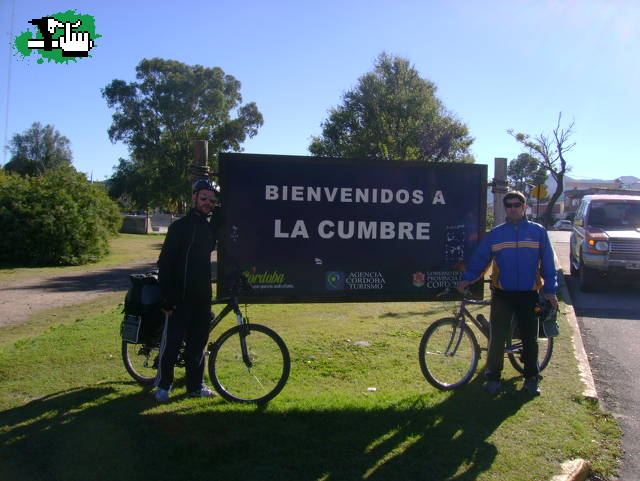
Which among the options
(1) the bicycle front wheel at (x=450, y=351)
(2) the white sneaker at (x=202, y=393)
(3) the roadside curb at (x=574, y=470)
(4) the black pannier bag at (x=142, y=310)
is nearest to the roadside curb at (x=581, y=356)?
(1) the bicycle front wheel at (x=450, y=351)

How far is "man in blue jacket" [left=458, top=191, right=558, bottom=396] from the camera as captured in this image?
514cm

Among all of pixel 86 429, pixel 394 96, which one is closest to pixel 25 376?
pixel 86 429

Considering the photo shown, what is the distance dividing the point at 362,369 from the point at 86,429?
2875 mm

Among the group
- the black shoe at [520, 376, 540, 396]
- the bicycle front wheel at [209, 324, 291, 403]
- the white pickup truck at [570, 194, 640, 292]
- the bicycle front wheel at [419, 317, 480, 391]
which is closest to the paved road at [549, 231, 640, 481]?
the white pickup truck at [570, 194, 640, 292]

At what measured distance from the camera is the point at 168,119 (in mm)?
50562

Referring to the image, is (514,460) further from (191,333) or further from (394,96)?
(394,96)

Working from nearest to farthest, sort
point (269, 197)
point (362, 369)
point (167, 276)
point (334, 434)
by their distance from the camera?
point (334, 434)
point (167, 276)
point (269, 197)
point (362, 369)

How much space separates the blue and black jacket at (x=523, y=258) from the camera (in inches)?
202

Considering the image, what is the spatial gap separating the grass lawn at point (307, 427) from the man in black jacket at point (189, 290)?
0.28 meters

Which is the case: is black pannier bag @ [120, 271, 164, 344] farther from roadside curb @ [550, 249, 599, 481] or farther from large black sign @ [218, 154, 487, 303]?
roadside curb @ [550, 249, 599, 481]

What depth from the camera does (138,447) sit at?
3.99 metres

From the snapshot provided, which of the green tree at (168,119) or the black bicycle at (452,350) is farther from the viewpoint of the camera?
the green tree at (168,119)

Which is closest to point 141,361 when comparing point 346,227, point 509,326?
point 346,227

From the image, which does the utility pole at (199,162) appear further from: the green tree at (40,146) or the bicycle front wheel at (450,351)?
the green tree at (40,146)
